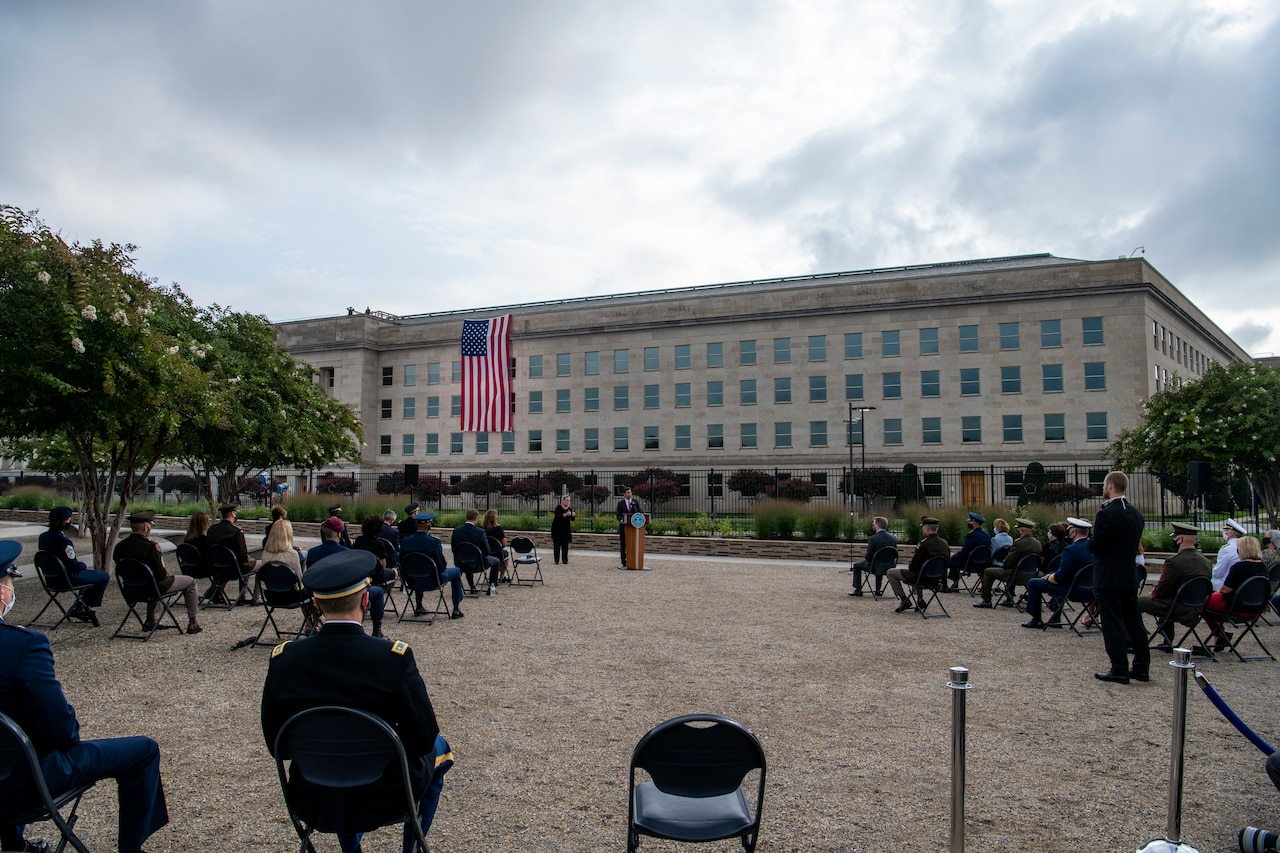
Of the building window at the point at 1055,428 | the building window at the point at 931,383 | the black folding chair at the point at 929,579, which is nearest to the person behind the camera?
the black folding chair at the point at 929,579

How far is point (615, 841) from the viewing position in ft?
14.4

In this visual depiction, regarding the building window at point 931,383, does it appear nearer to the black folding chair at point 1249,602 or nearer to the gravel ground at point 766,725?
the gravel ground at point 766,725

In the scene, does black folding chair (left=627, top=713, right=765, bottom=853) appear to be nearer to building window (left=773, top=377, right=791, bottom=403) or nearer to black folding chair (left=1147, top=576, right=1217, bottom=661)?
black folding chair (left=1147, top=576, right=1217, bottom=661)

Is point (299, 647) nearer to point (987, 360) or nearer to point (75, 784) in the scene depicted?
point (75, 784)

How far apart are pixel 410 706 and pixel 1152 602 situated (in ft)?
31.5

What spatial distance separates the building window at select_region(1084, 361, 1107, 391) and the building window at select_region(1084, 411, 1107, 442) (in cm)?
152

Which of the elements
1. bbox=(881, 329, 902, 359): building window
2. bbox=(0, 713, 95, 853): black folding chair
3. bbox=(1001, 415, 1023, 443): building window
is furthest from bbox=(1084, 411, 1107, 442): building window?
bbox=(0, 713, 95, 853): black folding chair

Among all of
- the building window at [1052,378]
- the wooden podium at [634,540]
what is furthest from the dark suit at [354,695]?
the building window at [1052,378]

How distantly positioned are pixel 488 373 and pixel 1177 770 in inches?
1869

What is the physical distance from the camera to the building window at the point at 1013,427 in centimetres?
5112

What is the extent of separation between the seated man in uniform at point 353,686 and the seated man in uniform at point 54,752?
37.3 inches

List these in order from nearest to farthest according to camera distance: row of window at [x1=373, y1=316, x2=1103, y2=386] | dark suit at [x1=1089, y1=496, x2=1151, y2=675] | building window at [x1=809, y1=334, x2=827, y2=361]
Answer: dark suit at [x1=1089, y1=496, x2=1151, y2=675]
row of window at [x1=373, y1=316, x2=1103, y2=386]
building window at [x1=809, y1=334, x2=827, y2=361]

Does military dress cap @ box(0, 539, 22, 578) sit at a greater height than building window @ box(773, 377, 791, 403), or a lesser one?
lesser

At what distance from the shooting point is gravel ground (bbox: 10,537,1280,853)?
4.61 m
